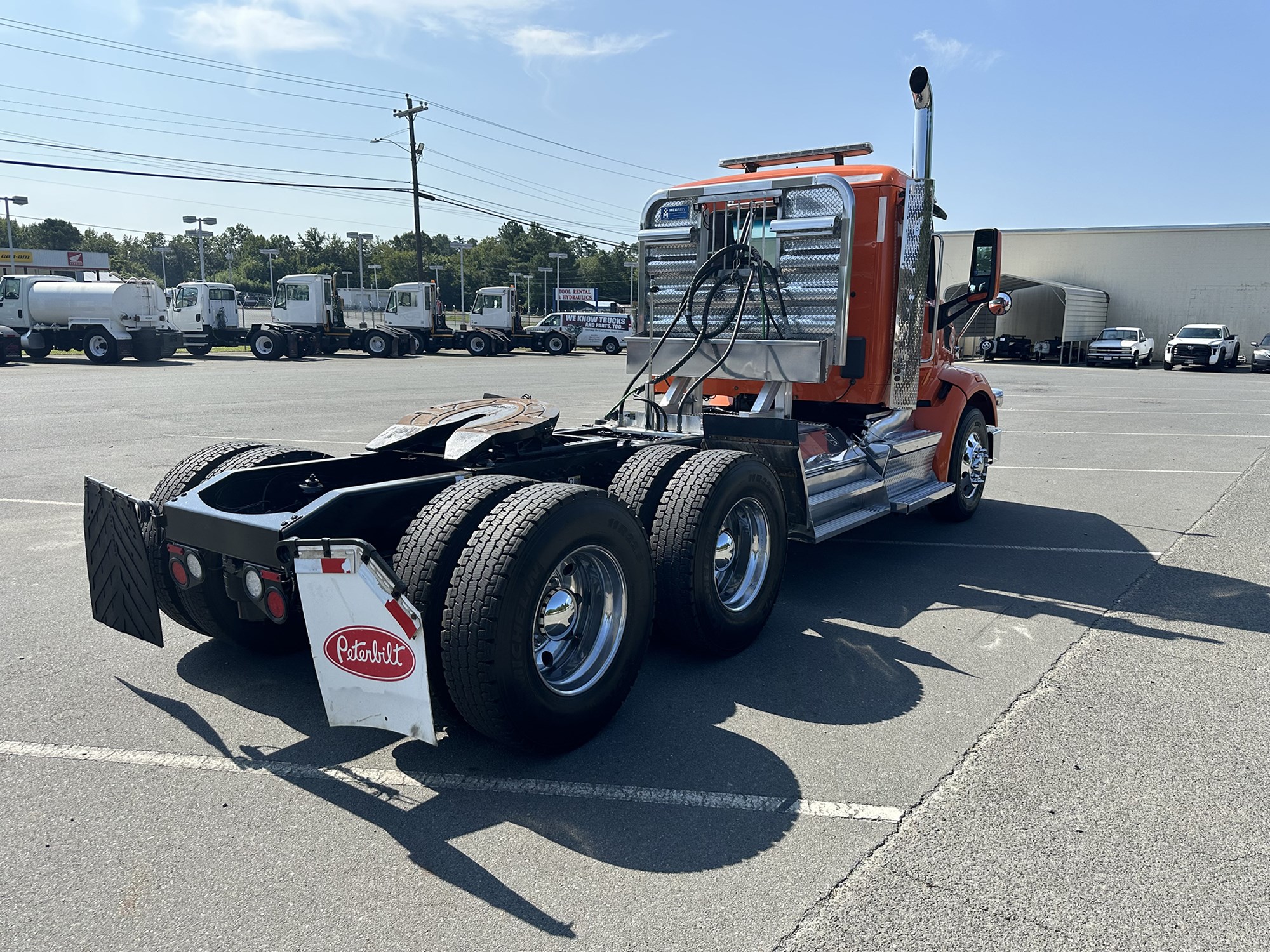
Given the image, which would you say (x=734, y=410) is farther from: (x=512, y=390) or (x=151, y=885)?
(x=512, y=390)

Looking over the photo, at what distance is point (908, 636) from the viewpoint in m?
5.02

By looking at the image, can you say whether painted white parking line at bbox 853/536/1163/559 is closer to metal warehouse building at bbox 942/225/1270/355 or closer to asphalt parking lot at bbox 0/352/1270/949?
asphalt parking lot at bbox 0/352/1270/949

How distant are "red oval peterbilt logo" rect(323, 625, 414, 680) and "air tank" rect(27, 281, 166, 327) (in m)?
31.0

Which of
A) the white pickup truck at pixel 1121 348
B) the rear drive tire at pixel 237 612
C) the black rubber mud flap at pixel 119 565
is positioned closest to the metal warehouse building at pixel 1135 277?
the white pickup truck at pixel 1121 348

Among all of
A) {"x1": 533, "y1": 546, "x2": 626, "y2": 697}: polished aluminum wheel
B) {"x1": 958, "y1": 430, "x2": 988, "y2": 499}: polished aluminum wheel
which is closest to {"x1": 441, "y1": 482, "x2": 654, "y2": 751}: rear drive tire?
{"x1": 533, "y1": 546, "x2": 626, "y2": 697}: polished aluminum wheel

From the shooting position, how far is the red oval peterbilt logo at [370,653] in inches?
120

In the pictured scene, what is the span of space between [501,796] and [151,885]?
3.68 ft

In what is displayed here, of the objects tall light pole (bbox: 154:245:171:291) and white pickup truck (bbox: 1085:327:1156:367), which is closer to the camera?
white pickup truck (bbox: 1085:327:1156:367)

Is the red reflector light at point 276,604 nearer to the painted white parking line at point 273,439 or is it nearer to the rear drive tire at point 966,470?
the rear drive tire at point 966,470

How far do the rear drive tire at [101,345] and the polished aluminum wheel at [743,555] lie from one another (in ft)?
98.6

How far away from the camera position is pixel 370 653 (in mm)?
3129

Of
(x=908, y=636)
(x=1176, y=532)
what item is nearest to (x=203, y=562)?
(x=908, y=636)

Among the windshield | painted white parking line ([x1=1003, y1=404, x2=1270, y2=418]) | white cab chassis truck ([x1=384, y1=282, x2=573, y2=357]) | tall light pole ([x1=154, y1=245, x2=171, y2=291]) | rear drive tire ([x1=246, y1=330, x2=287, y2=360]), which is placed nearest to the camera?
painted white parking line ([x1=1003, y1=404, x2=1270, y2=418])

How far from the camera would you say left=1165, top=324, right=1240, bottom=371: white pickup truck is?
33.5 metres
